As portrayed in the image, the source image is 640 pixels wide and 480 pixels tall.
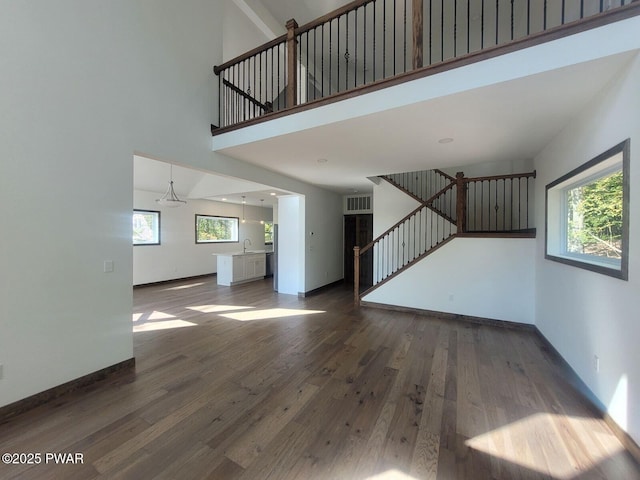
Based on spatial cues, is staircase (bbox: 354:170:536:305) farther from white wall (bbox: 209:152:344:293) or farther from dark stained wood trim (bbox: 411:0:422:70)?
dark stained wood trim (bbox: 411:0:422:70)

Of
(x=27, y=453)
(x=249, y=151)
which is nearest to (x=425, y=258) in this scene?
(x=249, y=151)

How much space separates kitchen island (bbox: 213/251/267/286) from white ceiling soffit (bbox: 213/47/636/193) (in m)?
3.66

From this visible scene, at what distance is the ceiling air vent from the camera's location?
766cm

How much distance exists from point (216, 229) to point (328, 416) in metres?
8.22

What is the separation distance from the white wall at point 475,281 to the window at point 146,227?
6.62 m

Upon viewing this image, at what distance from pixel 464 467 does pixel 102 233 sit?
354cm

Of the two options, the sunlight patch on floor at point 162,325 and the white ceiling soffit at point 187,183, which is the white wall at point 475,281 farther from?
the sunlight patch on floor at point 162,325

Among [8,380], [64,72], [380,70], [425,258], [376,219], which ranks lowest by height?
[8,380]

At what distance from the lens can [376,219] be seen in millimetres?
6246

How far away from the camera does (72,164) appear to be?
7.76 ft

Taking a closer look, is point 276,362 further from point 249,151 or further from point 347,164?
point 347,164

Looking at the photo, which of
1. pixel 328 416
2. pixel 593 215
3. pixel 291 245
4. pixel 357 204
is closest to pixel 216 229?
pixel 291 245

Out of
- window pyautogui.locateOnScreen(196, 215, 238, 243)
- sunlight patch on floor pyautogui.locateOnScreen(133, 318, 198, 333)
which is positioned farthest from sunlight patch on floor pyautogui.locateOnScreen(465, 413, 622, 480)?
window pyautogui.locateOnScreen(196, 215, 238, 243)

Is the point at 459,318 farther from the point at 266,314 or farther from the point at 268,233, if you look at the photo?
the point at 268,233
